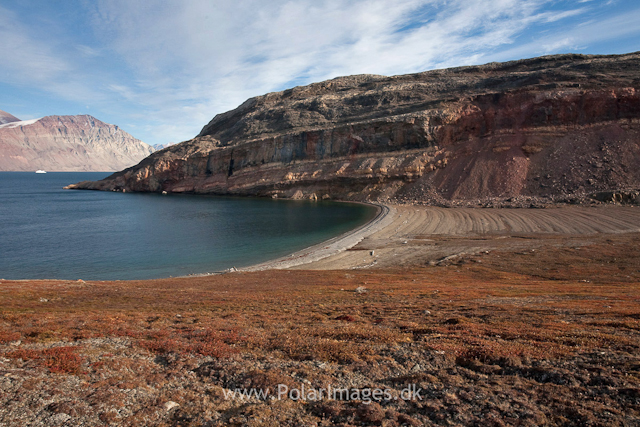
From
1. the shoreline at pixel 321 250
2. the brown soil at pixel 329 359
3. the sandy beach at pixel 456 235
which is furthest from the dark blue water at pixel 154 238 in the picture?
the brown soil at pixel 329 359

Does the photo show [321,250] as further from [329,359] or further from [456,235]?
[329,359]

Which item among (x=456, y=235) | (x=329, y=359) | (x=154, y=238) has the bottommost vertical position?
(x=154, y=238)

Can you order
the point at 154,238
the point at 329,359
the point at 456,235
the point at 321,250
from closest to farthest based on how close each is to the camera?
1. the point at 329,359
2. the point at 321,250
3. the point at 456,235
4. the point at 154,238

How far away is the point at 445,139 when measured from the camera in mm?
80938

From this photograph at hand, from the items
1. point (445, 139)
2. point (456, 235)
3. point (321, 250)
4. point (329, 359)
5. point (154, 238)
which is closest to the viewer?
point (329, 359)

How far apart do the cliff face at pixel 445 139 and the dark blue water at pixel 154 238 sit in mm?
19206

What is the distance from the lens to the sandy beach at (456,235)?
104ft

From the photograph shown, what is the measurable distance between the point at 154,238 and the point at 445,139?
6713 cm

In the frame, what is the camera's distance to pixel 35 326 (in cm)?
1060

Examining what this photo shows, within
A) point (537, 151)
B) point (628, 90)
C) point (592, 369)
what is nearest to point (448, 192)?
point (537, 151)

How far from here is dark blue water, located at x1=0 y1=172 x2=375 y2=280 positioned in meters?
32.7

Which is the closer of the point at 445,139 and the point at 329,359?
the point at 329,359

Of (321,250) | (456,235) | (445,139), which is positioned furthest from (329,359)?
(445,139)

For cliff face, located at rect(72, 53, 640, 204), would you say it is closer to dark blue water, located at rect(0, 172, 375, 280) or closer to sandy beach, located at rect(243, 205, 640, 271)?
sandy beach, located at rect(243, 205, 640, 271)
